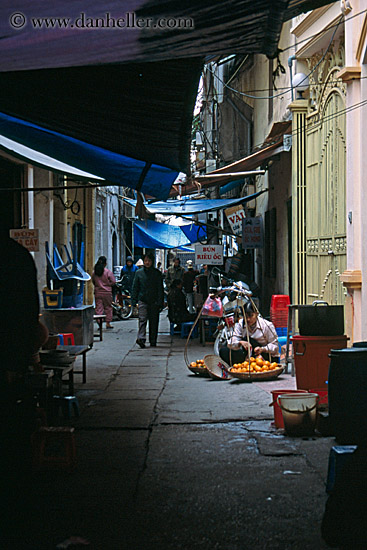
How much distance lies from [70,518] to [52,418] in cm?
254

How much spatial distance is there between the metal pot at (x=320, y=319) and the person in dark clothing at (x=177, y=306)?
8.57m

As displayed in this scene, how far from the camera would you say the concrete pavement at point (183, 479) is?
4191 mm

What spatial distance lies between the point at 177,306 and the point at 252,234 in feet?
11.0

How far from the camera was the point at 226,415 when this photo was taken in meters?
7.70

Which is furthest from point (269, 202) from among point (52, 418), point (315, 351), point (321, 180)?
point (52, 418)

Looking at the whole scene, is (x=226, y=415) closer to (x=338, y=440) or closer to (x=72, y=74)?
(x=338, y=440)

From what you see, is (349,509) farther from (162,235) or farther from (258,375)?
(162,235)

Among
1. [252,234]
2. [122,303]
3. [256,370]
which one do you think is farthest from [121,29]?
[122,303]

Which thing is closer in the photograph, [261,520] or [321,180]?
[261,520]

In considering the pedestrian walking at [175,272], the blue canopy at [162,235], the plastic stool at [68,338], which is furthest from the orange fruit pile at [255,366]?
the pedestrian walking at [175,272]

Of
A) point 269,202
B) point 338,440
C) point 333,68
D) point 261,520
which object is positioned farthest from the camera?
point 269,202

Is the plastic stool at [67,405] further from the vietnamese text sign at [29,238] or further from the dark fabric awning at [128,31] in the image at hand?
the vietnamese text sign at [29,238]

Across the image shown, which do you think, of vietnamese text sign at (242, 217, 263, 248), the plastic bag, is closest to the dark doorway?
the plastic bag

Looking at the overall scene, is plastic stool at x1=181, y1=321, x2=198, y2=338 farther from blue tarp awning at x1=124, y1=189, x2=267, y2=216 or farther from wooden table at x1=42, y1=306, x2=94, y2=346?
wooden table at x1=42, y1=306, x2=94, y2=346
